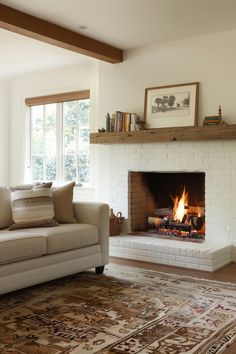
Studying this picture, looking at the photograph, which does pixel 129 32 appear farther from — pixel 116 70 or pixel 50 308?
pixel 50 308

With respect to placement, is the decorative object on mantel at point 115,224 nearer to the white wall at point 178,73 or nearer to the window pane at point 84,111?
the white wall at point 178,73

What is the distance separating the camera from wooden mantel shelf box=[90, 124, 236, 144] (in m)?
4.54

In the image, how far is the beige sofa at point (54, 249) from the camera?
11.0 feet

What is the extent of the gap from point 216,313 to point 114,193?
2753 millimetres

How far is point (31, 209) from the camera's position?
3.96m

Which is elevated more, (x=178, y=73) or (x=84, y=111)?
(x=178, y=73)

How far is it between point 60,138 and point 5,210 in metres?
2.80

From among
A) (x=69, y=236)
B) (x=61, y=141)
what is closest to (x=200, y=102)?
(x=69, y=236)

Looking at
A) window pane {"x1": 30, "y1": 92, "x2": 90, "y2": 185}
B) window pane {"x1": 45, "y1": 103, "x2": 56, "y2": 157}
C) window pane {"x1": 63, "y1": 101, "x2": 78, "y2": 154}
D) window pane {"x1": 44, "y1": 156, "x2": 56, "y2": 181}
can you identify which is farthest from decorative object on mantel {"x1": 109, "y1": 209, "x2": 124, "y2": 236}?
window pane {"x1": 45, "y1": 103, "x2": 56, "y2": 157}

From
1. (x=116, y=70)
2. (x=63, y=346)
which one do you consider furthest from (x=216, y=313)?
(x=116, y=70)

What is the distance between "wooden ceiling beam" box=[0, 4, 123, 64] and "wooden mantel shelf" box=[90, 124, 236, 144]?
96 centimetres

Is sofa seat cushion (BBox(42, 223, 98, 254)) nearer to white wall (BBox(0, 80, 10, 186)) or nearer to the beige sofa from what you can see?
the beige sofa

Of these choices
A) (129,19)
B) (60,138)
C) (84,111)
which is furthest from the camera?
(60,138)

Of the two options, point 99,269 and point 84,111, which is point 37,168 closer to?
point 84,111
